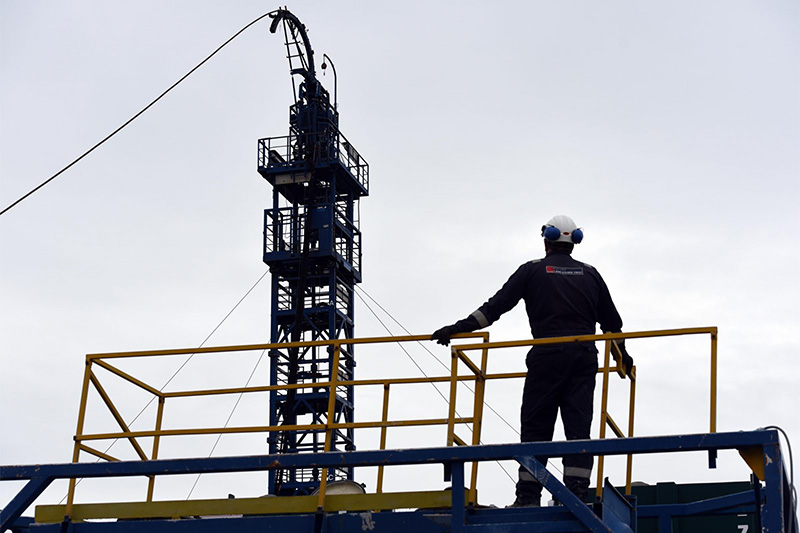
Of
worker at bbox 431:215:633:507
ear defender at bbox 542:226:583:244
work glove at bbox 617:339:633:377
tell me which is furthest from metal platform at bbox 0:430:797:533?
ear defender at bbox 542:226:583:244

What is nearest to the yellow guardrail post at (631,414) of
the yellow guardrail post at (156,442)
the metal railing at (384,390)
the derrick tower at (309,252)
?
the metal railing at (384,390)

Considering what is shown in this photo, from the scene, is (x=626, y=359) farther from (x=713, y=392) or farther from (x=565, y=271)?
(x=713, y=392)

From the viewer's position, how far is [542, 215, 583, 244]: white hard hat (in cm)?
1038

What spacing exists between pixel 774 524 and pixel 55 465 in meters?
5.69

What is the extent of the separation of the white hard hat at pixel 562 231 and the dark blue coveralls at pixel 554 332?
143 millimetres

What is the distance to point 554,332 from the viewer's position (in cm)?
1009

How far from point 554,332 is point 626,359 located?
679mm

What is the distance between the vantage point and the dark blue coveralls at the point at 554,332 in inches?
391

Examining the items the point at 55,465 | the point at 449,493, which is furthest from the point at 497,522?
the point at 55,465

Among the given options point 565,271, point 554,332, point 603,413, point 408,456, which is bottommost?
point 408,456

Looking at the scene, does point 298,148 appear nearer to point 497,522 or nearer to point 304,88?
point 304,88

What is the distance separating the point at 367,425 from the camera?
10.2 metres

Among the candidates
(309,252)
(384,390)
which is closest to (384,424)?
(384,390)

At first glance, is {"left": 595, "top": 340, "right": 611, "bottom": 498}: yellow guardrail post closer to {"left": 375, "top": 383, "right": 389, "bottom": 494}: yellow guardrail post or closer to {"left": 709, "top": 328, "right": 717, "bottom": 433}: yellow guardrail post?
{"left": 709, "top": 328, "right": 717, "bottom": 433}: yellow guardrail post
